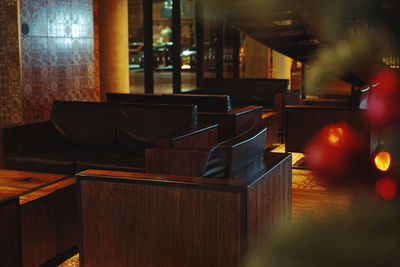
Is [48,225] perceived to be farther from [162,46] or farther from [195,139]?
[162,46]

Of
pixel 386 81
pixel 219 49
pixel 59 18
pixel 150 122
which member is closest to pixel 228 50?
pixel 219 49

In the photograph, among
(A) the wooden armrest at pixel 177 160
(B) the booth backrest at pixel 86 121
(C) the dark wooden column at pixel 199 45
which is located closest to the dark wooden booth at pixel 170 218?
(A) the wooden armrest at pixel 177 160

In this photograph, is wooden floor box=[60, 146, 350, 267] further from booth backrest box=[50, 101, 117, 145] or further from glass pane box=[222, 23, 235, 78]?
glass pane box=[222, 23, 235, 78]

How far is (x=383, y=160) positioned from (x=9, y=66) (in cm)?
433

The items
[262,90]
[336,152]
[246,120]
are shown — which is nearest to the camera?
[246,120]

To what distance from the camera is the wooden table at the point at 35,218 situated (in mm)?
2746

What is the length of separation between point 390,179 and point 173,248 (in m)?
3.31

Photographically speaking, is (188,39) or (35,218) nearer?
(35,218)

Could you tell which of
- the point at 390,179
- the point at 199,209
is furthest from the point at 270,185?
the point at 390,179

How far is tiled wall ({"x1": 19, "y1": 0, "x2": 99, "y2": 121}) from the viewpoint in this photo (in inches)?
257

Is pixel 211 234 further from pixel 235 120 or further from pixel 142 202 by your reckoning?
pixel 235 120

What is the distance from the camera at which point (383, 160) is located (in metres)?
6.29

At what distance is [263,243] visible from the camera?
281 cm

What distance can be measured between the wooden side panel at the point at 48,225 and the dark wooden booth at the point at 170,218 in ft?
1.13
